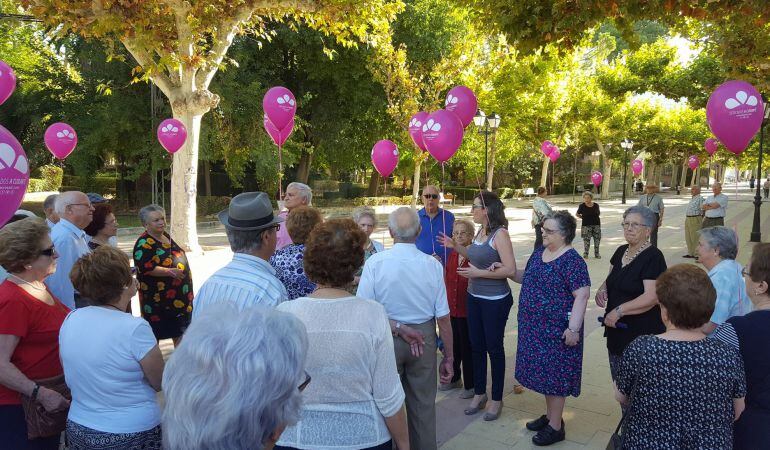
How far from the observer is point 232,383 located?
4.17ft

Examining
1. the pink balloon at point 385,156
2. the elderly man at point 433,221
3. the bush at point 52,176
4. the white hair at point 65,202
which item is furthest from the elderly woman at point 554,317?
the bush at point 52,176

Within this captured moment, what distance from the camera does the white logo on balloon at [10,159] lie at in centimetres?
305

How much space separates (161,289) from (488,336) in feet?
10.2

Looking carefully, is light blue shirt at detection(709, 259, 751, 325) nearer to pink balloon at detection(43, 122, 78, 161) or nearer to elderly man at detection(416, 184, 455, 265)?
elderly man at detection(416, 184, 455, 265)

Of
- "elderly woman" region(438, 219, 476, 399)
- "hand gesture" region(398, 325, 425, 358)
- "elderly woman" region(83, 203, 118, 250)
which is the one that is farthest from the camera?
"elderly woman" region(438, 219, 476, 399)

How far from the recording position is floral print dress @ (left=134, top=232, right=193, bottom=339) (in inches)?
197

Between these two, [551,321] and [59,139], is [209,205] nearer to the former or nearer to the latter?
[59,139]

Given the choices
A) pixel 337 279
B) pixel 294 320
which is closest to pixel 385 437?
pixel 337 279

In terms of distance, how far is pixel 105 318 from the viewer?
2377 millimetres

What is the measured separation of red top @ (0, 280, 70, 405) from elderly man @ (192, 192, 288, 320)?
809mm

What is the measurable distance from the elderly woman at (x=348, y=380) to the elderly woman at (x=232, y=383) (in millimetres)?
767

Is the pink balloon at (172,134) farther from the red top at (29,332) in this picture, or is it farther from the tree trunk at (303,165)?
the tree trunk at (303,165)

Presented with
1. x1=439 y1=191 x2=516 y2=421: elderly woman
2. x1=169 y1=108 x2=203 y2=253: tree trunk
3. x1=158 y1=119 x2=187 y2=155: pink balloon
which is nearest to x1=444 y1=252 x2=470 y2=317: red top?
x1=439 y1=191 x2=516 y2=421: elderly woman

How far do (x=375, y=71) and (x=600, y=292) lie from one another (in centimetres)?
1737
